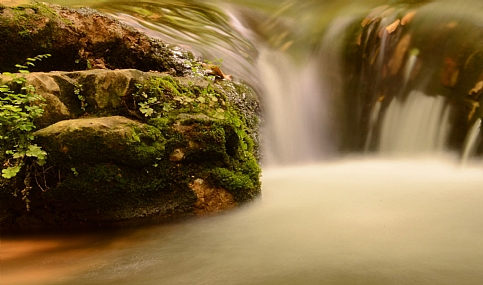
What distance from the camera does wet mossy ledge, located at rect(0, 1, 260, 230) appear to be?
312cm

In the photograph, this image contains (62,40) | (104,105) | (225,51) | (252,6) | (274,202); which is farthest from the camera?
(252,6)

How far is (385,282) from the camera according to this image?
220 centimetres

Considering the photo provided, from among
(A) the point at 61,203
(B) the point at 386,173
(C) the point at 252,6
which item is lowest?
(A) the point at 61,203

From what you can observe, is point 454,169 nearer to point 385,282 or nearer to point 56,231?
point 385,282

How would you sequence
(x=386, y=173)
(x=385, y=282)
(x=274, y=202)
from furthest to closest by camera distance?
(x=386, y=173)
(x=274, y=202)
(x=385, y=282)

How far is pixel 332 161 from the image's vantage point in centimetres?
636

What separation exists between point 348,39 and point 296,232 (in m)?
5.81

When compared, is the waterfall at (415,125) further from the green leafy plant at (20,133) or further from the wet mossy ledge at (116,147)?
the green leafy plant at (20,133)

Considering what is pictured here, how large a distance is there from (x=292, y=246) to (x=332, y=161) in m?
3.78

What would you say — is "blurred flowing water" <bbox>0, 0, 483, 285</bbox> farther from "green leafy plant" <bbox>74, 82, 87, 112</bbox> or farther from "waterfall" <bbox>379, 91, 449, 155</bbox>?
"green leafy plant" <bbox>74, 82, 87, 112</bbox>

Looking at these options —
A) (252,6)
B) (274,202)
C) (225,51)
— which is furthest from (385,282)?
(252,6)

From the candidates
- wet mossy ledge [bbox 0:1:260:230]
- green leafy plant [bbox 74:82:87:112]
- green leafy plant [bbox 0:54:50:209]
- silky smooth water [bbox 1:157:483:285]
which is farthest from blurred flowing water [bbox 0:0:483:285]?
green leafy plant [bbox 74:82:87:112]

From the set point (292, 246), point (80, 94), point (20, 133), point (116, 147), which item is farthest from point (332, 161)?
point (20, 133)

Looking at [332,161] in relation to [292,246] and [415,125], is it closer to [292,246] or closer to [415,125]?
[415,125]
